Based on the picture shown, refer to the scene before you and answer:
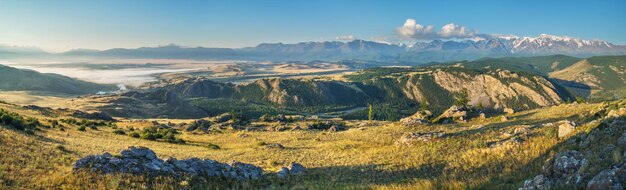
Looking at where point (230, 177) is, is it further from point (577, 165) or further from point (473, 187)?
point (577, 165)

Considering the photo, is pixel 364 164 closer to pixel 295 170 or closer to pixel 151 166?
pixel 295 170

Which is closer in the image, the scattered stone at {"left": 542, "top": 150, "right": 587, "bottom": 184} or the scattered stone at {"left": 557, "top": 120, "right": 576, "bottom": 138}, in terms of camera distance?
the scattered stone at {"left": 542, "top": 150, "right": 587, "bottom": 184}

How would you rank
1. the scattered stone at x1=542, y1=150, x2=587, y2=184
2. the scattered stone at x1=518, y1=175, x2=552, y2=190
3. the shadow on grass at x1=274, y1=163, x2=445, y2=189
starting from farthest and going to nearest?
the shadow on grass at x1=274, y1=163, x2=445, y2=189
the scattered stone at x1=542, y1=150, x2=587, y2=184
the scattered stone at x1=518, y1=175, x2=552, y2=190

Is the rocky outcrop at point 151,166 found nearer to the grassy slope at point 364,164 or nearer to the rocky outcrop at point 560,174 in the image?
the grassy slope at point 364,164

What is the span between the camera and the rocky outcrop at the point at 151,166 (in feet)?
70.8

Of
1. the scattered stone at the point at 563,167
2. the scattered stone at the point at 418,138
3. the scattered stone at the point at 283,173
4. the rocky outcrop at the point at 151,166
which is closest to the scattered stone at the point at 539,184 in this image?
the scattered stone at the point at 563,167

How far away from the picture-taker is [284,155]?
47094 mm

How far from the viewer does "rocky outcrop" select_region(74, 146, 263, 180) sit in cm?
2158

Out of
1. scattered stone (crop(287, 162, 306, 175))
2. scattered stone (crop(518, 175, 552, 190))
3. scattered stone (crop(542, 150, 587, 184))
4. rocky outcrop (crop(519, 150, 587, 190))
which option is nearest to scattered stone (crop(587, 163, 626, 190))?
rocky outcrop (crop(519, 150, 587, 190))

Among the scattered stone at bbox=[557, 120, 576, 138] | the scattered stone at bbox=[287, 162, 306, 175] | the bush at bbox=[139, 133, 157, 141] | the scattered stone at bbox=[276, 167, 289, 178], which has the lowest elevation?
the bush at bbox=[139, 133, 157, 141]

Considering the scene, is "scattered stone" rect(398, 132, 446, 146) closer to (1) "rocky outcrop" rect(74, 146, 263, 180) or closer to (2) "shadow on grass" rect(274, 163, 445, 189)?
(2) "shadow on grass" rect(274, 163, 445, 189)

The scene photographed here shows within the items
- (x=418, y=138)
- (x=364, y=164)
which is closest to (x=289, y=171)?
(x=364, y=164)

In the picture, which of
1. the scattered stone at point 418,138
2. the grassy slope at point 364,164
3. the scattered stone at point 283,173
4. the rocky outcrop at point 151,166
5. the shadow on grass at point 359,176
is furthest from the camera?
the scattered stone at point 418,138

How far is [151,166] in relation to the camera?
921 inches
